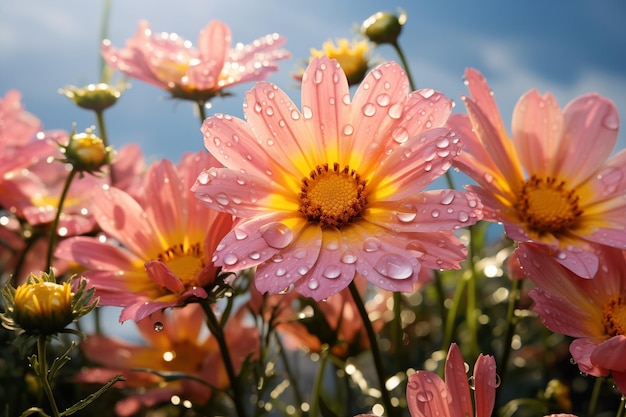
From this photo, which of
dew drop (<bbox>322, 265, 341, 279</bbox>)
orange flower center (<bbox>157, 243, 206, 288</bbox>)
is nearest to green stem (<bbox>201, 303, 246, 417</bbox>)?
orange flower center (<bbox>157, 243, 206, 288</bbox>)

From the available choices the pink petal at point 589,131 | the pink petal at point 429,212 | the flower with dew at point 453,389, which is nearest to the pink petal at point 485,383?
the flower with dew at point 453,389

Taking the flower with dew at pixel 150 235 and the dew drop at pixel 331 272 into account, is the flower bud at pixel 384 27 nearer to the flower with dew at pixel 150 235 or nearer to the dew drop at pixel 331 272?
the flower with dew at pixel 150 235

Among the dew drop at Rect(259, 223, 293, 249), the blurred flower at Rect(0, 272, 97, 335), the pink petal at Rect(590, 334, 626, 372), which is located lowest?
the pink petal at Rect(590, 334, 626, 372)

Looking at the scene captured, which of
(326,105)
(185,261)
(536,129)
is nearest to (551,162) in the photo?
(536,129)

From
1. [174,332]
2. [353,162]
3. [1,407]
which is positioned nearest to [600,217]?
[353,162]

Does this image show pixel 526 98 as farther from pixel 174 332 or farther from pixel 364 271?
pixel 174 332

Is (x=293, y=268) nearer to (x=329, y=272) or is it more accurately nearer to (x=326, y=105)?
(x=329, y=272)

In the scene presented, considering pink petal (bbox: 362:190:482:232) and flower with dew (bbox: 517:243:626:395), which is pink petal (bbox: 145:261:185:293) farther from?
flower with dew (bbox: 517:243:626:395)
